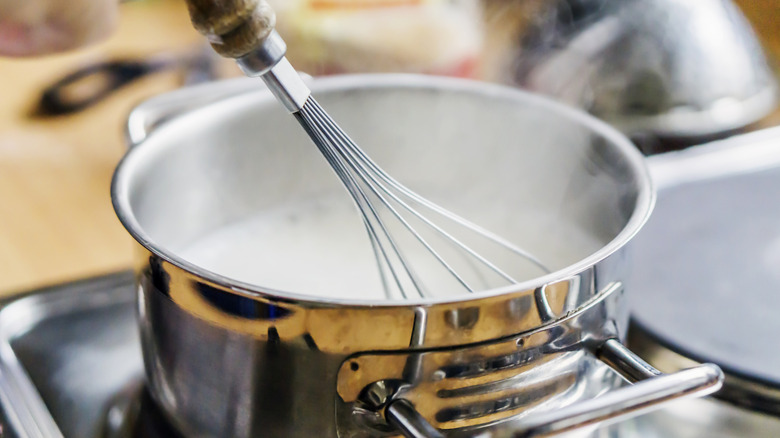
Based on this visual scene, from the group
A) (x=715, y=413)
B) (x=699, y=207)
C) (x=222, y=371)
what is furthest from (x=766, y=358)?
(x=222, y=371)

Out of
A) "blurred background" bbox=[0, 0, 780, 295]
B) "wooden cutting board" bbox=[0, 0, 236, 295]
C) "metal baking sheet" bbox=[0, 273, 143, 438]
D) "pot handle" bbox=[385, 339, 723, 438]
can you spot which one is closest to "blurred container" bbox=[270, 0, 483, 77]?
"blurred background" bbox=[0, 0, 780, 295]

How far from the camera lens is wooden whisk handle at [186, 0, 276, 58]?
219mm

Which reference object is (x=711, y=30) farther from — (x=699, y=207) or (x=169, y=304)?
(x=169, y=304)

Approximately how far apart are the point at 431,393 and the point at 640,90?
35 centimetres

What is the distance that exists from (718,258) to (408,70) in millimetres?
260

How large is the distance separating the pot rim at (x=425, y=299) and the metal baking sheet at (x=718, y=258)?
0.09 metres

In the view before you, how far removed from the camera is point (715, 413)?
12.9 inches

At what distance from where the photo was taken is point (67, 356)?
0.36 metres

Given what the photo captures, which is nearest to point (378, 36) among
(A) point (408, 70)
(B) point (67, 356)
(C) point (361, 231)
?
(A) point (408, 70)

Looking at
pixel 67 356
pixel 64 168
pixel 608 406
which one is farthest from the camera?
pixel 64 168

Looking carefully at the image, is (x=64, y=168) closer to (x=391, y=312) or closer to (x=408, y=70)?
(x=408, y=70)

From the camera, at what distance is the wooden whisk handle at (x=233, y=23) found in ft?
0.72

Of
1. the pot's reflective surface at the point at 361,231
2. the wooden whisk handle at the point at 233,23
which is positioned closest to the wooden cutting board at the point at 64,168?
the pot's reflective surface at the point at 361,231

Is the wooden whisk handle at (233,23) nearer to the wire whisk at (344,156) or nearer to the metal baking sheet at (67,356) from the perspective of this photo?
the wire whisk at (344,156)
